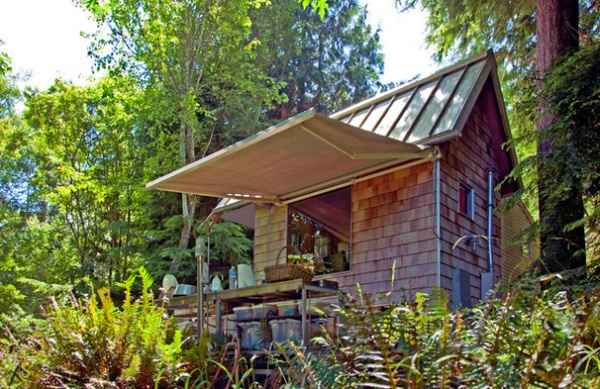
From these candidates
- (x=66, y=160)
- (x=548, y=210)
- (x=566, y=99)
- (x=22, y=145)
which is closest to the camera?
(x=566, y=99)

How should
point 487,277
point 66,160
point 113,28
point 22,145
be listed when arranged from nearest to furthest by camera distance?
point 487,277 < point 113,28 < point 66,160 < point 22,145

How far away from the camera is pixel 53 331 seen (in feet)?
5.99

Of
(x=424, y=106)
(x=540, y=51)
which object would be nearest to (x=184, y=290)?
(x=424, y=106)

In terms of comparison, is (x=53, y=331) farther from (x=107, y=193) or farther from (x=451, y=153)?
(x=107, y=193)

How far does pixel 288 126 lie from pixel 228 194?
101 inches

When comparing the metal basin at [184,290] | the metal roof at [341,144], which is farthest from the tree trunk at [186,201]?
the metal basin at [184,290]

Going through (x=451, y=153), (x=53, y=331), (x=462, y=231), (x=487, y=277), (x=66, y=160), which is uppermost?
(x=66, y=160)

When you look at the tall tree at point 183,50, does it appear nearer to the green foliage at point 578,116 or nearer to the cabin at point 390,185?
the cabin at point 390,185

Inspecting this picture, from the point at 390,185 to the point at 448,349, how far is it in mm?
6486

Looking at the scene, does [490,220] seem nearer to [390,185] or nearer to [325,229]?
[390,185]

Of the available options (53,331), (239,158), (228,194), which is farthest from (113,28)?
(53,331)

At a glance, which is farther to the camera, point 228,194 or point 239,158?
point 228,194

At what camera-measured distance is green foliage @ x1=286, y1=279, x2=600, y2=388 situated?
47.9 inches

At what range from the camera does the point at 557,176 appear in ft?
20.2
